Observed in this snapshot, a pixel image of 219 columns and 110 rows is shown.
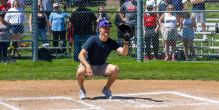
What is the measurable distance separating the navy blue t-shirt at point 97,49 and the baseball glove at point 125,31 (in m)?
0.33

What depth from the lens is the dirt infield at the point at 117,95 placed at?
5.77m

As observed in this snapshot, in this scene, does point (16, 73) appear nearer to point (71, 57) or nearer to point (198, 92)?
point (71, 57)

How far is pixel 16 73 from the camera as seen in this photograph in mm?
9734

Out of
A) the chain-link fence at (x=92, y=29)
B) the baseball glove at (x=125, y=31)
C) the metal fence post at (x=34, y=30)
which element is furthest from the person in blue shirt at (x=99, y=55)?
the metal fence post at (x=34, y=30)

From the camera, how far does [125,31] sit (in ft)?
19.9

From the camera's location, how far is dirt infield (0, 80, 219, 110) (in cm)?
577

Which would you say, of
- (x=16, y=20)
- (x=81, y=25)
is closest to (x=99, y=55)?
(x=81, y=25)

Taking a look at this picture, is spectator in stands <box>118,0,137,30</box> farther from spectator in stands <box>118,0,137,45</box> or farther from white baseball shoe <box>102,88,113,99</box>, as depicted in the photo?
white baseball shoe <box>102,88,113,99</box>

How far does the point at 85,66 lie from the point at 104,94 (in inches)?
31.6

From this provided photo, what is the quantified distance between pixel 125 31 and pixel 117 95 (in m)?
1.37

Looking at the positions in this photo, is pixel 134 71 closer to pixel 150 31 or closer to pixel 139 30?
pixel 139 30

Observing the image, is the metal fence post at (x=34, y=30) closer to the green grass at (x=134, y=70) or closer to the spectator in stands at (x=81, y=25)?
the green grass at (x=134, y=70)

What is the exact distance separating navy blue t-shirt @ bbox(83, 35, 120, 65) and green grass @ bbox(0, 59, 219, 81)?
109 inches

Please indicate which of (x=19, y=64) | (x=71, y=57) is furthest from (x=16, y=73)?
(x=71, y=57)
